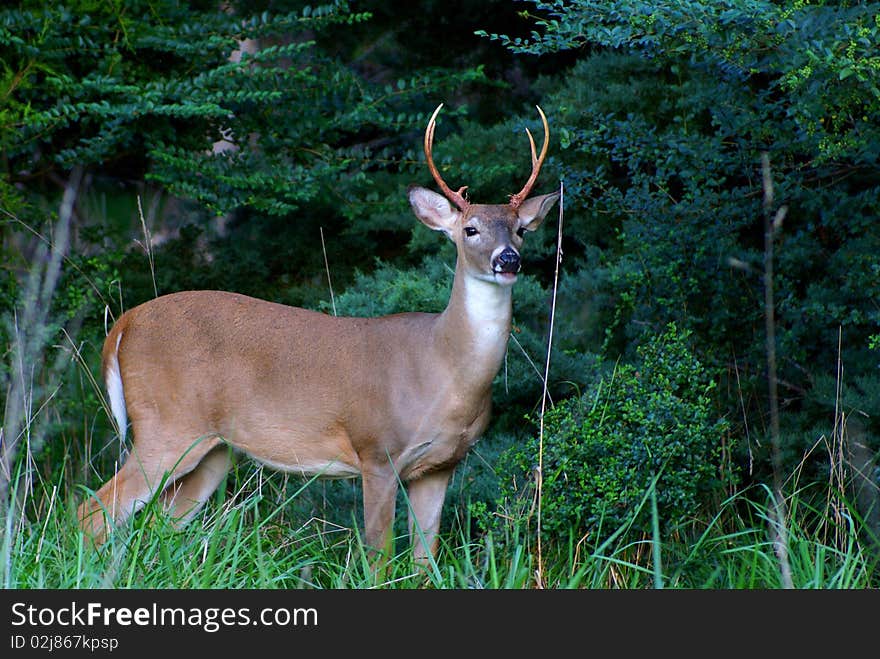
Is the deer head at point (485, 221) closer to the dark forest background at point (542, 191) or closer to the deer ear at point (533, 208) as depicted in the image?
the deer ear at point (533, 208)

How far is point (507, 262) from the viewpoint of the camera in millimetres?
4344

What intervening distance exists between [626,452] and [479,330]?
2.31 ft

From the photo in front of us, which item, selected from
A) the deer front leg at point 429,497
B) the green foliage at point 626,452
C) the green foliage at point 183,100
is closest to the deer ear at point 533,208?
the green foliage at point 626,452

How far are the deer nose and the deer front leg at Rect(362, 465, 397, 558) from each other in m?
0.88

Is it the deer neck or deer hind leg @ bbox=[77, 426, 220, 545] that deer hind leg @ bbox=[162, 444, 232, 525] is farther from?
the deer neck

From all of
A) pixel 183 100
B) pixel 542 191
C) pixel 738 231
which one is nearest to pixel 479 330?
→ pixel 738 231

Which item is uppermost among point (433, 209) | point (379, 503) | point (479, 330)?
Result: point (433, 209)

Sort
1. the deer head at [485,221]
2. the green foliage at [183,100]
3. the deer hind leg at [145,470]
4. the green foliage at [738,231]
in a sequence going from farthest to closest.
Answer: the green foliage at [183,100] → the green foliage at [738,231] → the deer hind leg at [145,470] → the deer head at [485,221]

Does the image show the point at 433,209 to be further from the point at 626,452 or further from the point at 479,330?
the point at 626,452

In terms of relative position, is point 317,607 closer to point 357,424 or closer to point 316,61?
point 357,424

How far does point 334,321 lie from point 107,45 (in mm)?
2300

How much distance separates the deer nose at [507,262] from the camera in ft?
14.2

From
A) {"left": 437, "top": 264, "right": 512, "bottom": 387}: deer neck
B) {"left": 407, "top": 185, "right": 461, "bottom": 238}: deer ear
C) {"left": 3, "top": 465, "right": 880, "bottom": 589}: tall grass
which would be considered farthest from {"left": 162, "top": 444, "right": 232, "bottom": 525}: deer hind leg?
{"left": 407, "top": 185, "right": 461, "bottom": 238}: deer ear

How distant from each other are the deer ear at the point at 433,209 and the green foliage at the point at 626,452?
869 millimetres
